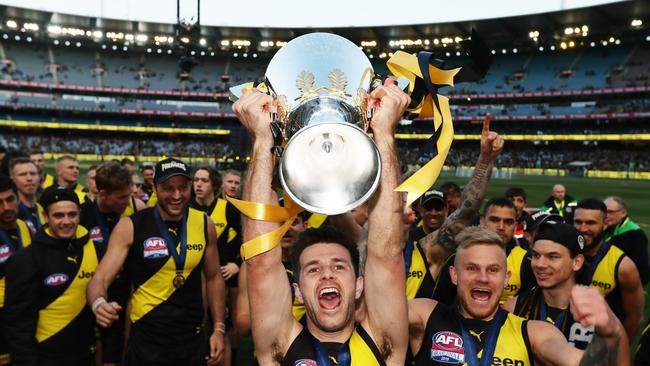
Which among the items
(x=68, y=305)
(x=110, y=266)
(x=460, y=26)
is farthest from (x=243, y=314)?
(x=460, y=26)

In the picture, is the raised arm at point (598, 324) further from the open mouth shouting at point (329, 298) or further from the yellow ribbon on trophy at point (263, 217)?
the yellow ribbon on trophy at point (263, 217)

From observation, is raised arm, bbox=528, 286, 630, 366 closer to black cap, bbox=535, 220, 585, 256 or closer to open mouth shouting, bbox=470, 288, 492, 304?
open mouth shouting, bbox=470, 288, 492, 304

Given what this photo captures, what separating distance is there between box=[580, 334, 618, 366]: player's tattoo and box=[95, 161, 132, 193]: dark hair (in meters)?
4.03

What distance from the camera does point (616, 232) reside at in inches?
245

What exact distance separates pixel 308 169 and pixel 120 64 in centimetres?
6710

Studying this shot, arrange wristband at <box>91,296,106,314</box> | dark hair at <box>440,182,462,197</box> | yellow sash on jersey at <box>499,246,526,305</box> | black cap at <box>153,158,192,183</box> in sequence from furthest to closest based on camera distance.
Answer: dark hair at <box>440,182,462,197</box> → yellow sash on jersey at <box>499,246,526,305</box> → black cap at <box>153,158,192,183</box> → wristband at <box>91,296,106,314</box>

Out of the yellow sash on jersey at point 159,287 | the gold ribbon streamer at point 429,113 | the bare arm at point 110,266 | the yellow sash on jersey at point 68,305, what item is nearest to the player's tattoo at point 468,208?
the gold ribbon streamer at point 429,113

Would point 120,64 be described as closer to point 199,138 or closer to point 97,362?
point 199,138

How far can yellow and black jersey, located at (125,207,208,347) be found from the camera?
3697mm

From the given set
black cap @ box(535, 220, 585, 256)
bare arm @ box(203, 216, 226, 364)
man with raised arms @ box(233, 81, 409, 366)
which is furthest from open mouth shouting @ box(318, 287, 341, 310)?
bare arm @ box(203, 216, 226, 364)

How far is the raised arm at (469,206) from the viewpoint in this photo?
11.5ft

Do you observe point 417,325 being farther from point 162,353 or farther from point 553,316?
point 162,353

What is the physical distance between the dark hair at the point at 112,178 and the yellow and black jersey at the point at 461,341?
3.23 metres

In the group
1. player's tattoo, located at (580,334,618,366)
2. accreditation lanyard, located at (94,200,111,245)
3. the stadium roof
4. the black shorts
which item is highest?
the stadium roof
